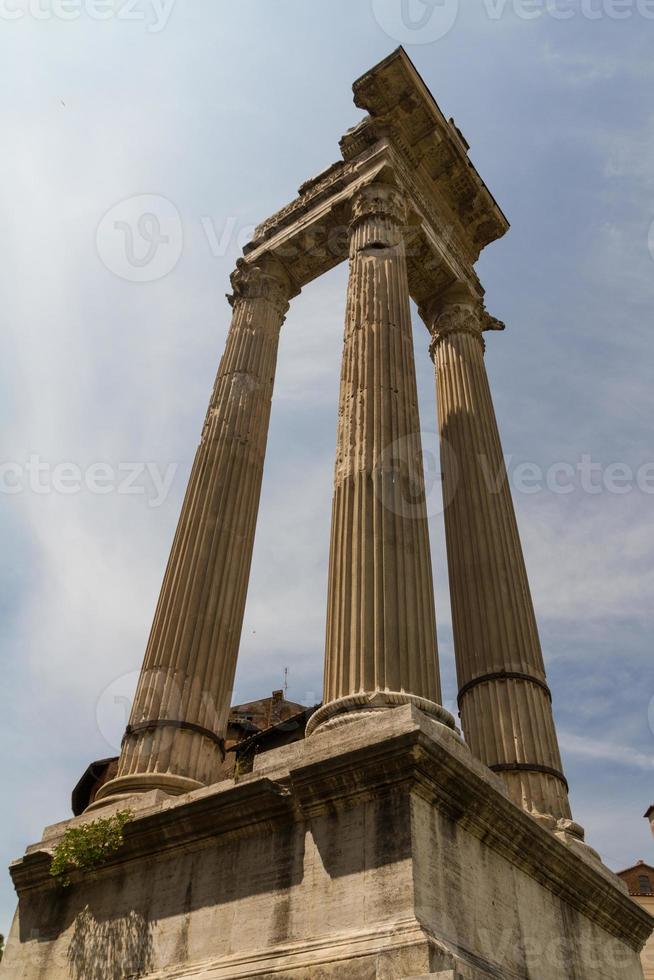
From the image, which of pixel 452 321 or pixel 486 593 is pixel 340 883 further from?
pixel 452 321

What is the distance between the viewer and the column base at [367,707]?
993 cm

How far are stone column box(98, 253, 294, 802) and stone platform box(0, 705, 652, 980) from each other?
1.92m

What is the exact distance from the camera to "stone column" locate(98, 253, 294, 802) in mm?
12914

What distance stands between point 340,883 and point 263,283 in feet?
54.6

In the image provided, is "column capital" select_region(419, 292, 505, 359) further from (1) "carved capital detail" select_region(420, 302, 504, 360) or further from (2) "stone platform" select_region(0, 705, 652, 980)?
(2) "stone platform" select_region(0, 705, 652, 980)

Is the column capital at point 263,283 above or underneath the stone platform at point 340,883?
above

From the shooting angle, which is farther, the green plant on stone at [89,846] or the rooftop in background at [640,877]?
the rooftop in background at [640,877]

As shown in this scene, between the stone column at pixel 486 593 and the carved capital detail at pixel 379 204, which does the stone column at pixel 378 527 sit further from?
the stone column at pixel 486 593

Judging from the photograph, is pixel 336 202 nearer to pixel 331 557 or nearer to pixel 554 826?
pixel 331 557

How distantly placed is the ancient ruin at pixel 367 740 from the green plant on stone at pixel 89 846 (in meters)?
0.17

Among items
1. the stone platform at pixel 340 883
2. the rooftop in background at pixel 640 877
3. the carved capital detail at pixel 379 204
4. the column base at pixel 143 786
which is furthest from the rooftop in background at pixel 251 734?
the rooftop in background at pixel 640 877

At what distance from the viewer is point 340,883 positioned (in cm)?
804

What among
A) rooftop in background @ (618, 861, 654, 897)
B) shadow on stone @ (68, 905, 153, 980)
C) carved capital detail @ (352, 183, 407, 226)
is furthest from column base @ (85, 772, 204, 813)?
rooftop in background @ (618, 861, 654, 897)

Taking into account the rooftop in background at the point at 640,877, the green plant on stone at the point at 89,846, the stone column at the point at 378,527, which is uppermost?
the rooftop in background at the point at 640,877
